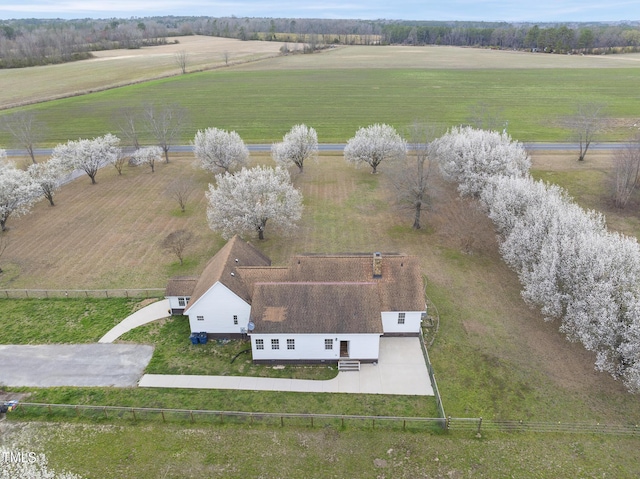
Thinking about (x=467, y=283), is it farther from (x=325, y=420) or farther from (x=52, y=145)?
(x=52, y=145)

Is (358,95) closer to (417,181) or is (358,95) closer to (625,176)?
(417,181)

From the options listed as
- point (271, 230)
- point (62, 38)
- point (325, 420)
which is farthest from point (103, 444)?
point (62, 38)

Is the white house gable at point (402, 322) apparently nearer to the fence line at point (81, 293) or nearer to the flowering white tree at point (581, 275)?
the flowering white tree at point (581, 275)

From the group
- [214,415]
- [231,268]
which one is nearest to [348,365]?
[214,415]

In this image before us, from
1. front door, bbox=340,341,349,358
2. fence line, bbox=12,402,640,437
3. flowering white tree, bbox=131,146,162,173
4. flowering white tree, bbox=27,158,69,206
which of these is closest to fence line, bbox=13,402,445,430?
fence line, bbox=12,402,640,437

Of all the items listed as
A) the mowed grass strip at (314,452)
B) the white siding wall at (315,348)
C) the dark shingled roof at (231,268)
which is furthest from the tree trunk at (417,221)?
the mowed grass strip at (314,452)

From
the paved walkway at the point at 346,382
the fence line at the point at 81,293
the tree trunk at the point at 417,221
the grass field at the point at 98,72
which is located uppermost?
the grass field at the point at 98,72

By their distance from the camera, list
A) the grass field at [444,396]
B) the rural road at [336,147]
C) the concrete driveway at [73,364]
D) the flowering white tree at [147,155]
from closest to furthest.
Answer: the grass field at [444,396], the concrete driveway at [73,364], the flowering white tree at [147,155], the rural road at [336,147]
